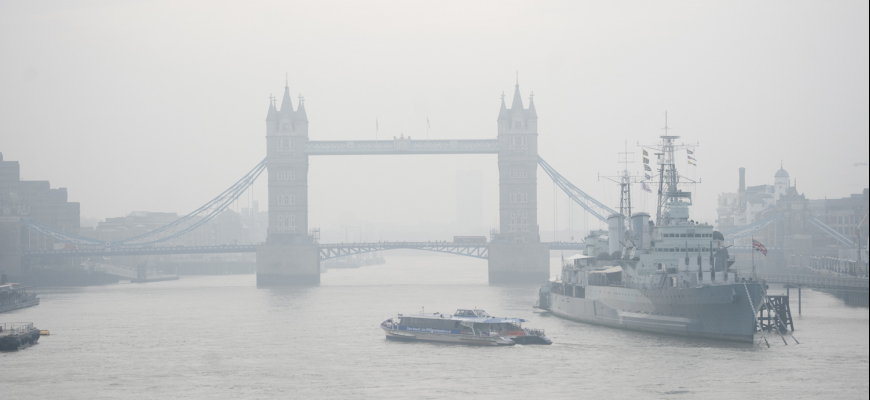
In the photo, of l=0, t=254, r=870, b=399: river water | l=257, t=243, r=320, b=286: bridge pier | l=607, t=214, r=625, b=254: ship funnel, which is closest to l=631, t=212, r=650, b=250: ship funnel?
l=607, t=214, r=625, b=254: ship funnel

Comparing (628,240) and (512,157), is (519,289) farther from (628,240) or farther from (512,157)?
(628,240)

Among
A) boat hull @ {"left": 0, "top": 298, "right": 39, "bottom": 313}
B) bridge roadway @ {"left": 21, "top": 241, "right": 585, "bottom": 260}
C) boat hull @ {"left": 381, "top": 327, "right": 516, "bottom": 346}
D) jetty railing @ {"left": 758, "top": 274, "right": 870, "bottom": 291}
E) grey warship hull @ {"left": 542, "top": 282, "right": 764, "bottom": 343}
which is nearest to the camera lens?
grey warship hull @ {"left": 542, "top": 282, "right": 764, "bottom": 343}

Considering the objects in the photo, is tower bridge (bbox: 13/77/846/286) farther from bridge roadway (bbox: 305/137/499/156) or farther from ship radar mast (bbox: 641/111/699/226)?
ship radar mast (bbox: 641/111/699/226)

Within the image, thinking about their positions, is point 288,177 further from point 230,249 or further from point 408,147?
point 408,147

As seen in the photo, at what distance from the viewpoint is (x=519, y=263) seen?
105 metres

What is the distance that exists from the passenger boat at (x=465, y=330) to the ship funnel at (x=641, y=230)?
927cm

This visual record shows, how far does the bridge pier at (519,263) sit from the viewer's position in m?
104

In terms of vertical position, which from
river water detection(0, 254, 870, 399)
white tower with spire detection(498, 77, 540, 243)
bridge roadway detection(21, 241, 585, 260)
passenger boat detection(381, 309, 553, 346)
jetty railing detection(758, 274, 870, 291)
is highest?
white tower with spire detection(498, 77, 540, 243)

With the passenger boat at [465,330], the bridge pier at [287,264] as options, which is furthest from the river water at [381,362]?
the bridge pier at [287,264]

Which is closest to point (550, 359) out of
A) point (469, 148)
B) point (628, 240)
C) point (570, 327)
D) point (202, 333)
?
point (570, 327)

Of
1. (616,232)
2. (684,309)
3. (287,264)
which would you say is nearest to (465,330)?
(684,309)

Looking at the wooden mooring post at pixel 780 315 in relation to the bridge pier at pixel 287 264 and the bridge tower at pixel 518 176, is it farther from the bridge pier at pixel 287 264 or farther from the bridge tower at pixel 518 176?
the bridge pier at pixel 287 264

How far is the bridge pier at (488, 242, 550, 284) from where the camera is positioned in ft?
343

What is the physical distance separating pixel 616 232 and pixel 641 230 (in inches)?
221
